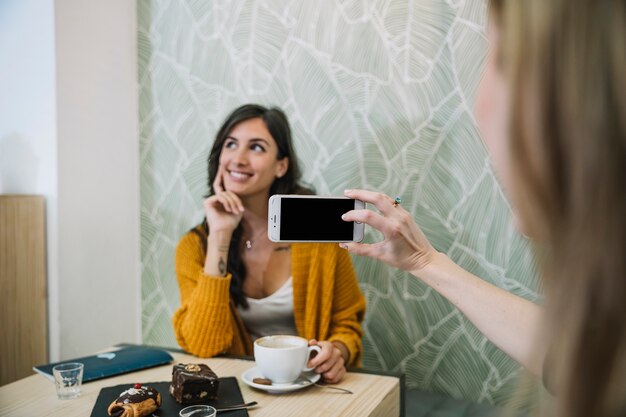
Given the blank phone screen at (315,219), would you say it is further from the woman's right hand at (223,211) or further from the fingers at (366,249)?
the woman's right hand at (223,211)

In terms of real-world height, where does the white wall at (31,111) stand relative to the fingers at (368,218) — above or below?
above

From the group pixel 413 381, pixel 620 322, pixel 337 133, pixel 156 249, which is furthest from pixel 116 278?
pixel 620 322

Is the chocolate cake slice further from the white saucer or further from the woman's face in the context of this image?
the woman's face

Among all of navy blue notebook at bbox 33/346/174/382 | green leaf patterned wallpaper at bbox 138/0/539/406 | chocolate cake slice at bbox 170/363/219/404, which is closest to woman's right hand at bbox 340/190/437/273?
chocolate cake slice at bbox 170/363/219/404

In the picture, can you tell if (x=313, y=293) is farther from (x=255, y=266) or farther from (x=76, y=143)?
(x=76, y=143)

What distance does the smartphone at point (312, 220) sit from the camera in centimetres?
122

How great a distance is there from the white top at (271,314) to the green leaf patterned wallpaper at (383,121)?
1.17 feet

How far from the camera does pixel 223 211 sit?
1726mm

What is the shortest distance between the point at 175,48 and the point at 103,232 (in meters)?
0.83

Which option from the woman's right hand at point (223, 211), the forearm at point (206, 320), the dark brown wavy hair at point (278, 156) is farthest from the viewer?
the dark brown wavy hair at point (278, 156)

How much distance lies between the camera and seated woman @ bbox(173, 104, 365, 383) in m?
1.56

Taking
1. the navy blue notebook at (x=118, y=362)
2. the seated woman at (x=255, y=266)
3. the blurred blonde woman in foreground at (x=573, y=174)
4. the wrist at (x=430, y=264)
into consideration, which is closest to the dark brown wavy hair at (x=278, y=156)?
the seated woman at (x=255, y=266)

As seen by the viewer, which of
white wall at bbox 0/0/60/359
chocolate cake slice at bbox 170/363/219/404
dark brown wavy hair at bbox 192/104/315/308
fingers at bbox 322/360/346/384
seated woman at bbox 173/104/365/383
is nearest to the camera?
chocolate cake slice at bbox 170/363/219/404

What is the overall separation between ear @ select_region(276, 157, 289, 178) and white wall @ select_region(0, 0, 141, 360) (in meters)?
0.82
